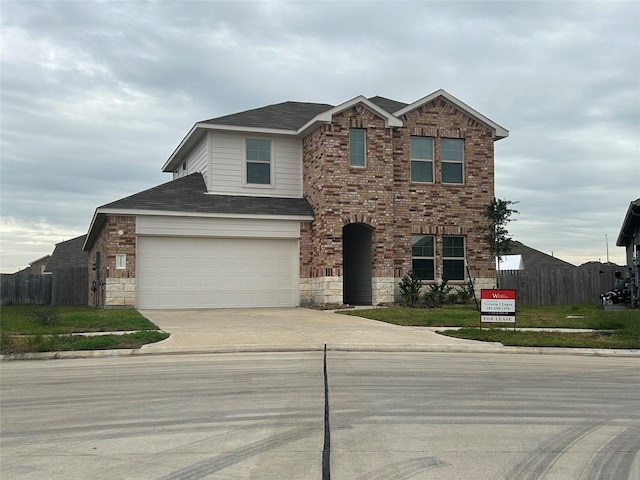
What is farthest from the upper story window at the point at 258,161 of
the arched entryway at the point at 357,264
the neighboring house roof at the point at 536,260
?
the neighboring house roof at the point at 536,260

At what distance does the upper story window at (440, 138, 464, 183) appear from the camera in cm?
2656

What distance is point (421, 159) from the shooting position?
2631 cm

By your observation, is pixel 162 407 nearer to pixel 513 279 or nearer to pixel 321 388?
pixel 321 388

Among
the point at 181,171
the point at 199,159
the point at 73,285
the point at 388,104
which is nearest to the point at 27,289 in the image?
the point at 73,285

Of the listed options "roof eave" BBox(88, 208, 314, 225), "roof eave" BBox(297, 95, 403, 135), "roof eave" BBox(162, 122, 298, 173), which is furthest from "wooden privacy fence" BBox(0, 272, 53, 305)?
"roof eave" BBox(297, 95, 403, 135)

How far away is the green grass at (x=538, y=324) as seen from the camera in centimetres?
1476

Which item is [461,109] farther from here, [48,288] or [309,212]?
[48,288]

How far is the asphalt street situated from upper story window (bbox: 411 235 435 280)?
13915mm

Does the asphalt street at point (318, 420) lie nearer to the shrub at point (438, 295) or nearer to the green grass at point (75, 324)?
the green grass at point (75, 324)

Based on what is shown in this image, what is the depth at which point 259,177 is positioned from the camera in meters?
26.2


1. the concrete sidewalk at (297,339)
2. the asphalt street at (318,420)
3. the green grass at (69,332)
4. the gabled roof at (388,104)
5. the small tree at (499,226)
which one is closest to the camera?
the asphalt street at (318,420)

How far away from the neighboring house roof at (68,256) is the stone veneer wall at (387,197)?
2256 centimetres

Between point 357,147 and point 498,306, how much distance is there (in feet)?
33.0

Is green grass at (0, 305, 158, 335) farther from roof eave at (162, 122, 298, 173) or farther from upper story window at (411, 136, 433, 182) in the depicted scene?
upper story window at (411, 136, 433, 182)
